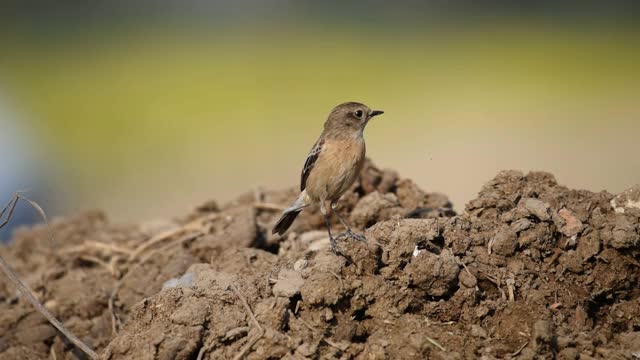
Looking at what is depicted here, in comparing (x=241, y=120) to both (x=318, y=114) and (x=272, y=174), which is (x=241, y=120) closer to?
(x=318, y=114)

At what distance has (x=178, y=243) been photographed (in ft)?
26.2

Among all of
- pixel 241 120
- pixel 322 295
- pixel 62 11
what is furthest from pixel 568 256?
pixel 62 11

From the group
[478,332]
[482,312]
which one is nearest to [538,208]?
[482,312]

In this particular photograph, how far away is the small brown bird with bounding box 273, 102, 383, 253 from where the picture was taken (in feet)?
22.6

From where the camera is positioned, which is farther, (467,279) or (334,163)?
(334,163)

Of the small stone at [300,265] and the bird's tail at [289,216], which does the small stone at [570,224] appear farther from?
the bird's tail at [289,216]

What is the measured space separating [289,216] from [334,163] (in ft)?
2.38

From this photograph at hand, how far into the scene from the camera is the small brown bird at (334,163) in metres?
6.90

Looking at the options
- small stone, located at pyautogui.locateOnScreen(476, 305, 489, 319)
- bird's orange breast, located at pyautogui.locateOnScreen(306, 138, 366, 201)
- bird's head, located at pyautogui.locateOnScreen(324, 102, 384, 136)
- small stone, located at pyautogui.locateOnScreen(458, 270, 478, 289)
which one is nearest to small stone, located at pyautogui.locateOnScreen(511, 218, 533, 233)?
small stone, located at pyautogui.locateOnScreen(458, 270, 478, 289)

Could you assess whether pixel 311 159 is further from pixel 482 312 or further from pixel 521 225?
pixel 482 312

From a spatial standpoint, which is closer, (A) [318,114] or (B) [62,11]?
(A) [318,114]

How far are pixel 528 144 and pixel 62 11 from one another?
81.0 ft

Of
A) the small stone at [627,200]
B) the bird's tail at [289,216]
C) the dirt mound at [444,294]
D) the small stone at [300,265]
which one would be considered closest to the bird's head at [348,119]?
the bird's tail at [289,216]

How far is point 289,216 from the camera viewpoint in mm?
7238
